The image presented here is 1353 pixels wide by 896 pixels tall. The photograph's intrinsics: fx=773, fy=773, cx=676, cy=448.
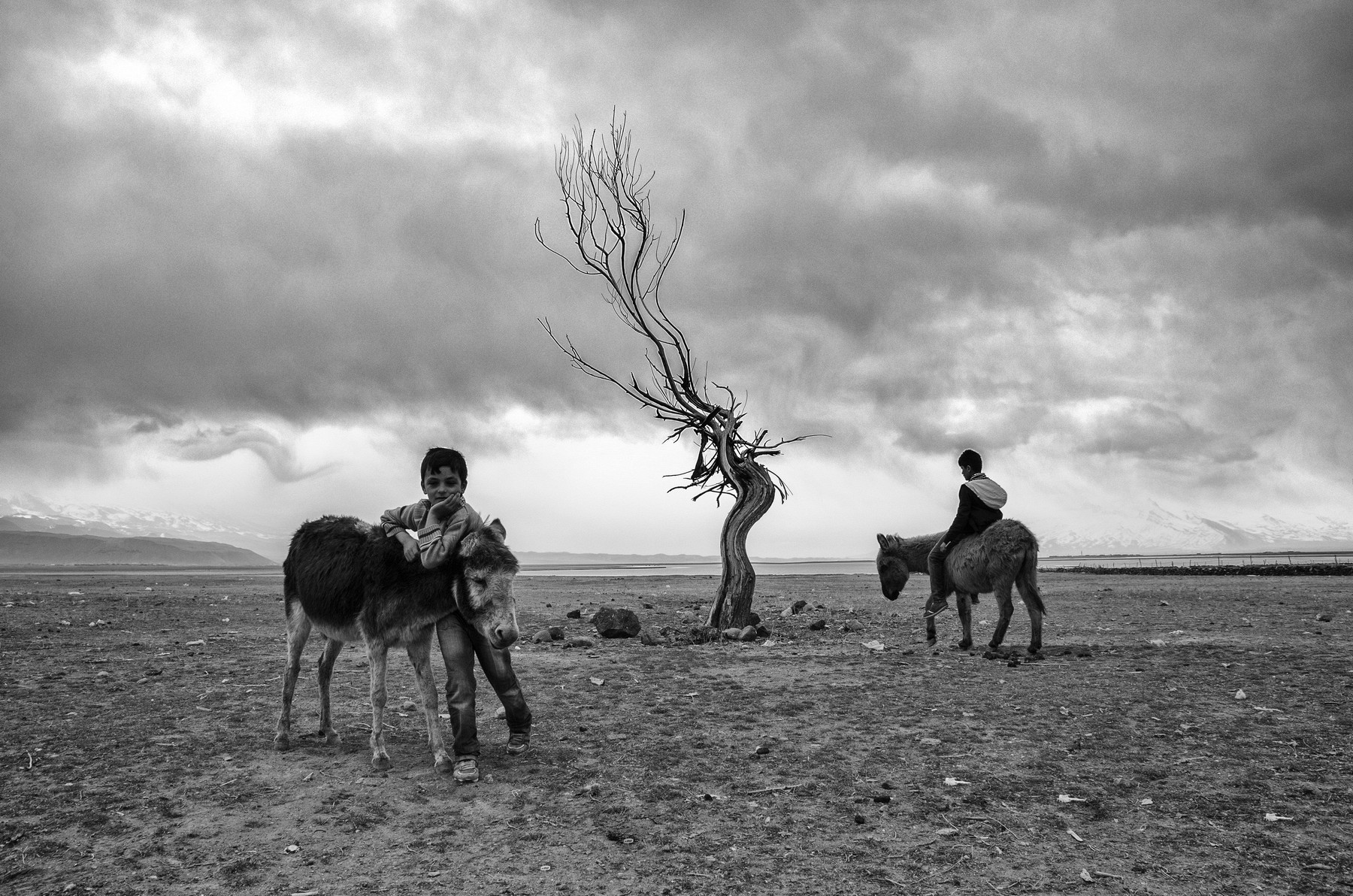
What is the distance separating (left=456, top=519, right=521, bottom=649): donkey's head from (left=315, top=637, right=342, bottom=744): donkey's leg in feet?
5.44

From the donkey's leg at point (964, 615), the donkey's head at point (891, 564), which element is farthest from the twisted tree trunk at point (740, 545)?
the donkey's leg at point (964, 615)

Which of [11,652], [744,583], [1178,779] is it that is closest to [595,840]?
[1178,779]

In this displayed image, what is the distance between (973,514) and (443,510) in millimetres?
8487

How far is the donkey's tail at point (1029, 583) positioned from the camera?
11.1 m

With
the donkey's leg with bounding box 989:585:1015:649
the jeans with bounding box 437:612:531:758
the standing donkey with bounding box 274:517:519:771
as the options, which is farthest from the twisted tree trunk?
the standing donkey with bounding box 274:517:519:771

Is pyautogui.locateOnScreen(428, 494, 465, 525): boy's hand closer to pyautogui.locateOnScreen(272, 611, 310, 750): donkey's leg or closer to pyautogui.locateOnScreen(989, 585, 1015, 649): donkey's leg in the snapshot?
pyautogui.locateOnScreen(272, 611, 310, 750): donkey's leg

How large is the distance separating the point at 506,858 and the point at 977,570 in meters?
9.04

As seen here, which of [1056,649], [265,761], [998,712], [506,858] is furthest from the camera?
[1056,649]

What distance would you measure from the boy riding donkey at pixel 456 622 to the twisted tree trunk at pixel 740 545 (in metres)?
8.33

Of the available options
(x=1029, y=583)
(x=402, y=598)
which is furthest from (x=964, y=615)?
(x=402, y=598)

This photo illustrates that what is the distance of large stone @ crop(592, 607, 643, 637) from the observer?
13898mm

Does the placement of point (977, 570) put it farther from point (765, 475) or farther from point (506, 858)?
point (506, 858)

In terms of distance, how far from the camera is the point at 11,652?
37.9 ft

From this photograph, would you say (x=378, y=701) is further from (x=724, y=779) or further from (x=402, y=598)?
(x=724, y=779)
